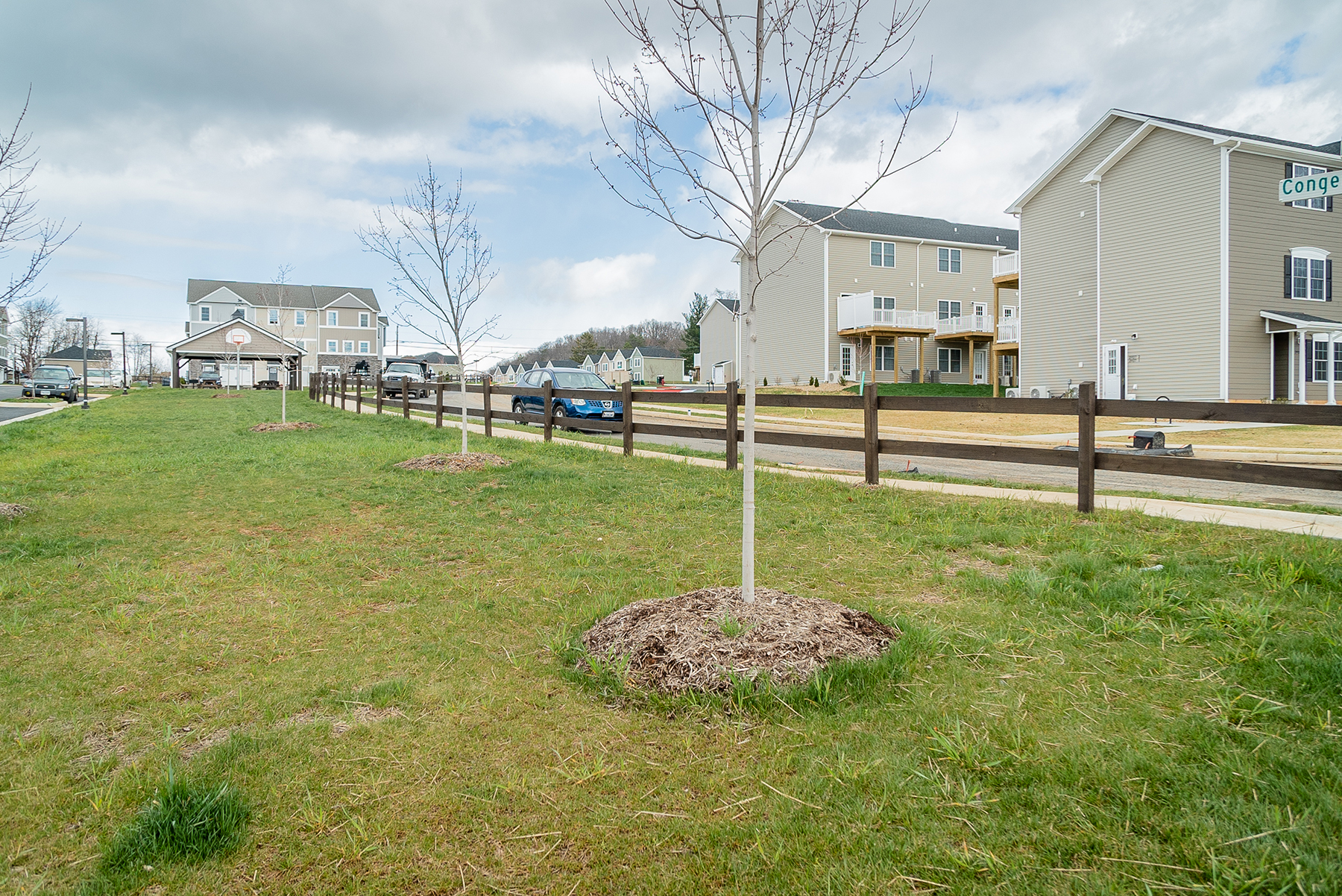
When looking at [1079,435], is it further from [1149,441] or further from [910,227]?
[910,227]

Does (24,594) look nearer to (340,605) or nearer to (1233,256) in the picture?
(340,605)

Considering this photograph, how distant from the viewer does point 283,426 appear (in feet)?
57.1

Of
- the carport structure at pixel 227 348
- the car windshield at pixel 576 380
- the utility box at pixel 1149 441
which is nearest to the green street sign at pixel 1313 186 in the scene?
the utility box at pixel 1149 441

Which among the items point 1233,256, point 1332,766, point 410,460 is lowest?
point 1332,766

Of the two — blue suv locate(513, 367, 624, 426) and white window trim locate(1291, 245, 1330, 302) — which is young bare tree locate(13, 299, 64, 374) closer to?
blue suv locate(513, 367, 624, 426)

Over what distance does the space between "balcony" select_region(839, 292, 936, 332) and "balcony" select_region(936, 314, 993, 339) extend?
1111 mm

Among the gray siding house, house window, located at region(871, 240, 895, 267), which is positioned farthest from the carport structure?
the gray siding house

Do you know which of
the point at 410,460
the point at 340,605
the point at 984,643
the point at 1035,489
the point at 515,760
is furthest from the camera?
the point at 410,460

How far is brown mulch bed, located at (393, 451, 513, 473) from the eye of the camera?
10461 millimetres

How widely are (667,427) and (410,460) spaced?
12.5ft

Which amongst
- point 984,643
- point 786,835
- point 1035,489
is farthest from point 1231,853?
point 1035,489

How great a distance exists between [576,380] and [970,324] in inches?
1037

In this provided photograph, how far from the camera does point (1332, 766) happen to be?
2566 mm

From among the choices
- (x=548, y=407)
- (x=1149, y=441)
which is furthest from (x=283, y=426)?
(x=1149, y=441)
